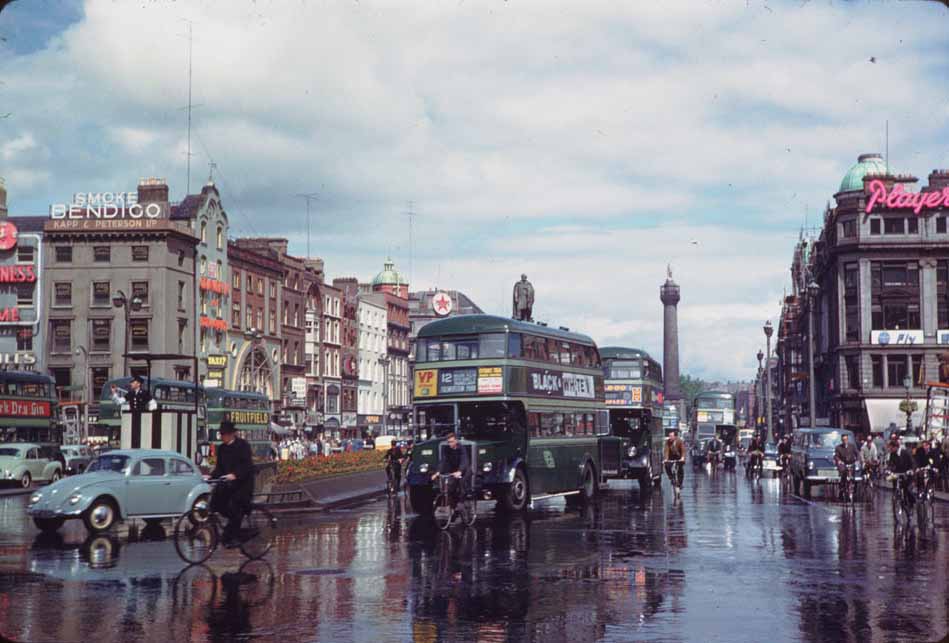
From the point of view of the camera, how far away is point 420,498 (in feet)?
86.7

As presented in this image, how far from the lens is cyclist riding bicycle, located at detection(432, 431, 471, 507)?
23.5 m

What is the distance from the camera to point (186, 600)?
12.6 metres

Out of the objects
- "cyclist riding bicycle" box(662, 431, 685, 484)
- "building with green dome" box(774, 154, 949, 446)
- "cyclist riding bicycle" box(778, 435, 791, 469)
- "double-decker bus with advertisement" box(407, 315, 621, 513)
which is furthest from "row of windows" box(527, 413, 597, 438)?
"building with green dome" box(774, 154, 949, 446)

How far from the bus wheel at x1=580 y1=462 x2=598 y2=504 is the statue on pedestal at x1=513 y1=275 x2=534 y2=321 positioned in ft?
17.4

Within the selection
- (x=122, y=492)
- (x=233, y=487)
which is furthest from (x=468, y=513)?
(x=233, y=487)

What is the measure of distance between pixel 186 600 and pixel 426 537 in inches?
352

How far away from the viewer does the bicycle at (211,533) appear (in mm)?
15922

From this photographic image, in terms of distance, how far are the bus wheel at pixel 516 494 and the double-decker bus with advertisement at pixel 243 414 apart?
31277 millimetres

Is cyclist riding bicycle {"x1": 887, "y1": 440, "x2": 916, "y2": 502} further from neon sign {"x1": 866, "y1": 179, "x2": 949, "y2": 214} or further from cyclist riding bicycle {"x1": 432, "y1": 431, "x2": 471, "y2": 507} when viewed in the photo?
neon sign {"x1": 866, "y1": 179, "x2": 949, "y2": 214}

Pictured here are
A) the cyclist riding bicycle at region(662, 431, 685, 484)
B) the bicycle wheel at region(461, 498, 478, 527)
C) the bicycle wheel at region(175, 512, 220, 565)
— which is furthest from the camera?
the cyclist riding bicycle at region(662, 431, 685, 484)

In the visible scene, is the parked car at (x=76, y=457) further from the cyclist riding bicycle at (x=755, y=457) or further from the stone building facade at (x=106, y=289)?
the stone building facade at (x=106, y=289)

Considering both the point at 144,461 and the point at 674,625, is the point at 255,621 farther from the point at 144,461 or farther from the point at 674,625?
the point at 144,461

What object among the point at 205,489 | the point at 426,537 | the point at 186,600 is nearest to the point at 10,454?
the point at 205,489

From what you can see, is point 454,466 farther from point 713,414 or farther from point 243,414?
point 713,414
